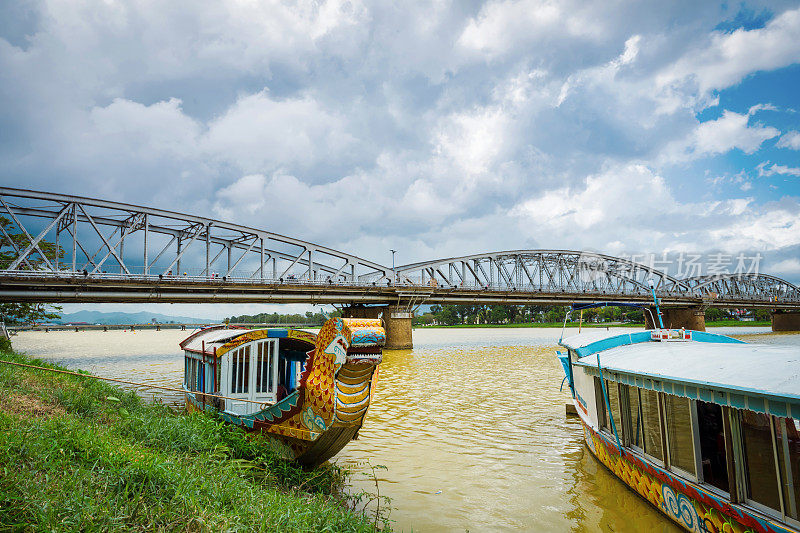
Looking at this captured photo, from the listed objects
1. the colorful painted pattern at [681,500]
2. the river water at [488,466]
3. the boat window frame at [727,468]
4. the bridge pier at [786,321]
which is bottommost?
the bridge pier at [786,321]

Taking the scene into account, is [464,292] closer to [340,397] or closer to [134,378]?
[134,378]

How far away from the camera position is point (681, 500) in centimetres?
630

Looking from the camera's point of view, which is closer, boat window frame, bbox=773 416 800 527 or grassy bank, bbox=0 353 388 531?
grassy bank, bbox=0 353 388 531

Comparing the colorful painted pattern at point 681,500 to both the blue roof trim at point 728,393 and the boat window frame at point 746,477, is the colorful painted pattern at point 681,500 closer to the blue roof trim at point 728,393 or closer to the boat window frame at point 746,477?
the boat window frame at point 746,477

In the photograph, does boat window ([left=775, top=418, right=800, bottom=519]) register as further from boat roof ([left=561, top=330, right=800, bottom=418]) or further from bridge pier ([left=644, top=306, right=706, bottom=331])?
bridge pier ([left=644, top=306, right=706, bottom=331])

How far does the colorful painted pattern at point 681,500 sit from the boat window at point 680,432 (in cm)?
26

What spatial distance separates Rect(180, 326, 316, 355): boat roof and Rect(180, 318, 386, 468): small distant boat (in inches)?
1.9

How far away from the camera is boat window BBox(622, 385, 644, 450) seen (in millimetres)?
7617

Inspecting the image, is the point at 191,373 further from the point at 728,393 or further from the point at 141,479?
the point at 728,393

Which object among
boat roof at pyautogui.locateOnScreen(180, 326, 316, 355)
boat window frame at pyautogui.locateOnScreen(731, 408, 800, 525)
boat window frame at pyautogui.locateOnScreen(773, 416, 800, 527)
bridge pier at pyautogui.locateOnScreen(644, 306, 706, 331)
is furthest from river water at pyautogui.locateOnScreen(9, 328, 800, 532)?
bridge pier at pyautogui.locateOnScreen(644, 306, 706, 331)

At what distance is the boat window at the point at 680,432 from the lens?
6426 mm

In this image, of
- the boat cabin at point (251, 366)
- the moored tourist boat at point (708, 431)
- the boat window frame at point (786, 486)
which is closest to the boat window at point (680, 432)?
the moored tourist boat at point (708, 431)

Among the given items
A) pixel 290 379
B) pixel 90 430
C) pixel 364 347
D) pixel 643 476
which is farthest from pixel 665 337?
pixel 90 430

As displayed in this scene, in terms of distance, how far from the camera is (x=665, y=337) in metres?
9.18
